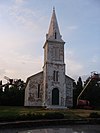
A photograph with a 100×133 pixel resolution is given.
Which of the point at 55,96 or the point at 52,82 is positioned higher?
the point at 52,82

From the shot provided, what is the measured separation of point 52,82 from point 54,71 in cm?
211

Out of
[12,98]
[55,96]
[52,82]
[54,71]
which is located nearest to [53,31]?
[54,71]

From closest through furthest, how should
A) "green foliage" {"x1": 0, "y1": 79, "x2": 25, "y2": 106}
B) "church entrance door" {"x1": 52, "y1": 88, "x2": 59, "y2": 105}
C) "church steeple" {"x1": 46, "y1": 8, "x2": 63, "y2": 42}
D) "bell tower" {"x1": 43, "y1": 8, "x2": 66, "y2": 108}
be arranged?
"bell tower" {"x1": 43, "y1": 8, "x2": 66, "y2": 108} → "church entrance door" {"x1": 52, "y1": 88, "x2": 59, "y2": 105} → "church steeple" {"x1": 46, "y1": 8, "x2": 63, "y2": 42} → "green foliage" {"x1": 0, "y1": 79, "x2": 25, "y2": 106}

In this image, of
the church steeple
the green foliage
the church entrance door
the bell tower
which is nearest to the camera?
the bell tower

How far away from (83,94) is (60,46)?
1213cm

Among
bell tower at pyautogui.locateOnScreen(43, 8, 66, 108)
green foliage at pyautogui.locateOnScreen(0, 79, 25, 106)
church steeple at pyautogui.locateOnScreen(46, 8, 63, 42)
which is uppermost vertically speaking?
church steeple at pyautogui.locateOnScreen(46, 8, 63, 42)

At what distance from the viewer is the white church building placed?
45.2 metres

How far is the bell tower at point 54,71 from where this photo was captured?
45.0 metres

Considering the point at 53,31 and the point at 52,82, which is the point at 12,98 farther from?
the point at 53,31

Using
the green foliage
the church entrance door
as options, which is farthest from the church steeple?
the green foliage

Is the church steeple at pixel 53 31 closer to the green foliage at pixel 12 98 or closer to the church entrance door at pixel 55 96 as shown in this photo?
the church entrance door at pixel 55 96

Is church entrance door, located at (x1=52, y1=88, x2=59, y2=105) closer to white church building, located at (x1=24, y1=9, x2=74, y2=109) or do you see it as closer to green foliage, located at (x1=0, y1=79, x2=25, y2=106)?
white church building, located at (x1=24, y1=9, x2=74, y2=109)

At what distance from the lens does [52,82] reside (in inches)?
1801

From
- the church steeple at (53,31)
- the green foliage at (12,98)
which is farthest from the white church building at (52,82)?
the green foliage at (12,98)
